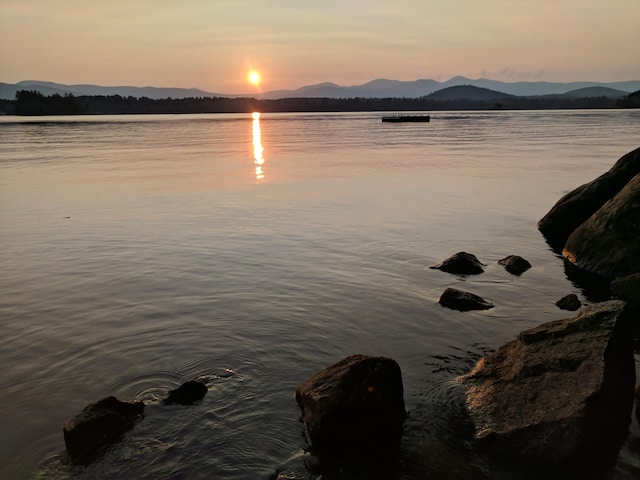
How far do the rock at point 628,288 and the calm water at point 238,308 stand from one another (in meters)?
1.44

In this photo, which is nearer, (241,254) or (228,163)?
(241,254)

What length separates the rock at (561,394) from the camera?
6.68 metres

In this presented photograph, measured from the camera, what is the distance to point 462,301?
1235cm

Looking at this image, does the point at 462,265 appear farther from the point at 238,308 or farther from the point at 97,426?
the point at 97,426

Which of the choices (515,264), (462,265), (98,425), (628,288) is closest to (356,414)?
(98,425)

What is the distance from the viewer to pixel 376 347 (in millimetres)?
10367

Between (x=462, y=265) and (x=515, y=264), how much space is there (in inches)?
66.9

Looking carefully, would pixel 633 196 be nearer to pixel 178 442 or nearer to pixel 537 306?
pixel 537 306

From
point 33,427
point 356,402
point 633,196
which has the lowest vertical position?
point 33,427

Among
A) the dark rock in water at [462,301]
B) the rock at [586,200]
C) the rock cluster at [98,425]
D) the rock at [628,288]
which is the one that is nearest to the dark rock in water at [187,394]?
the rock cluster at [98,425]

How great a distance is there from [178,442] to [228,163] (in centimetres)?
4229

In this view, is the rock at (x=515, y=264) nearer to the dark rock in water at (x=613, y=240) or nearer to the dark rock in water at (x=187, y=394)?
the dark rock in water at (x=613, y=240)

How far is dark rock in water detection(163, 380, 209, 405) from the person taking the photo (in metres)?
8.41

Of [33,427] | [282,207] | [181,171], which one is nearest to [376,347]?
[33,427]
